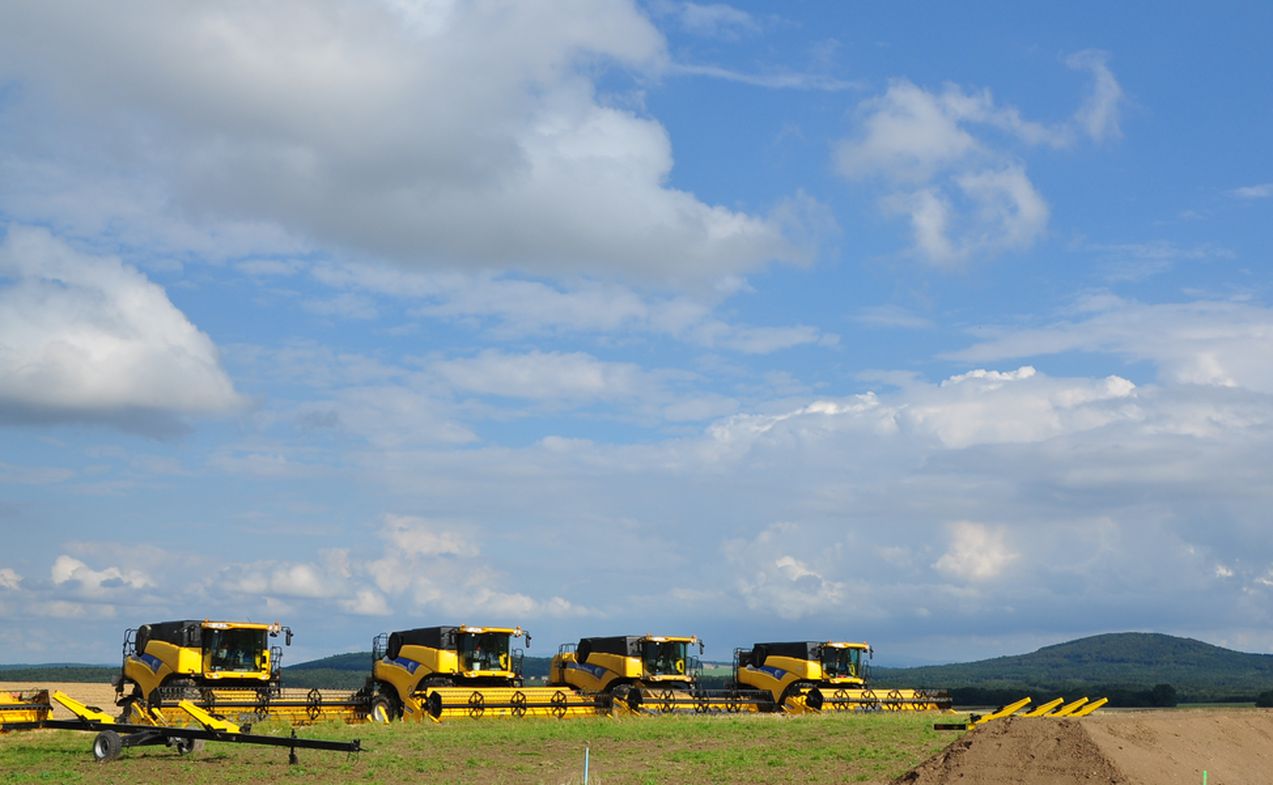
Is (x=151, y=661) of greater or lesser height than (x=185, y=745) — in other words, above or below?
above

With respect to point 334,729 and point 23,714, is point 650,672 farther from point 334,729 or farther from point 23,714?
point 23,714

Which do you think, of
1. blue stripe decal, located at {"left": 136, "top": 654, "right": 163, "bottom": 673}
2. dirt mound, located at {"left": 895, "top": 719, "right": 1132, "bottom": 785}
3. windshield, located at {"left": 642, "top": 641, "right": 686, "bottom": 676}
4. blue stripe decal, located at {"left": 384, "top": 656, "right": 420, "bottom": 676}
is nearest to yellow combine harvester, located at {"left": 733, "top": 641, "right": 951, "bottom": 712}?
windshield, located at {"left": 642, "top": 641, "right": 686, "bottom": 676}

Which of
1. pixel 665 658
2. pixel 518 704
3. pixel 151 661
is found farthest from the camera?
pixel 665 658

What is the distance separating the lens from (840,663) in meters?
58.5

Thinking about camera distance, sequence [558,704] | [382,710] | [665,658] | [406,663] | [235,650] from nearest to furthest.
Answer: [235,650]
[382,710]
[558,704]
[406,663]
[665,658]

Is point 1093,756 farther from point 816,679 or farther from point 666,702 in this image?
point 816,679

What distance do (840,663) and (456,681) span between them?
18.1 meters

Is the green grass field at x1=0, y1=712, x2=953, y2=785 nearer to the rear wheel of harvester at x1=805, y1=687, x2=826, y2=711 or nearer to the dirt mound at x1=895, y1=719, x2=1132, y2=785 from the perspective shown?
the dirt mound at x1=895, y1=719, x2=1132, y2=785

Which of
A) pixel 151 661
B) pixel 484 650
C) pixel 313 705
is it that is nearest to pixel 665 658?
pixel 484 650

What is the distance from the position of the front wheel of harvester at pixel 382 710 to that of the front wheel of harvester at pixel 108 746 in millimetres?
15201

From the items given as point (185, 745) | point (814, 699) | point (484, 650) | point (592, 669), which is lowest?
point (814, 699)

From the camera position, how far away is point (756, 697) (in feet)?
187

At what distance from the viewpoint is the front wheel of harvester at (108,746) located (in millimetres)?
31906

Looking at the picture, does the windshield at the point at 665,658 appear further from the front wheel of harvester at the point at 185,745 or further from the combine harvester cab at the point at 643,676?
the front wheel of harvester at the point at 185,745
